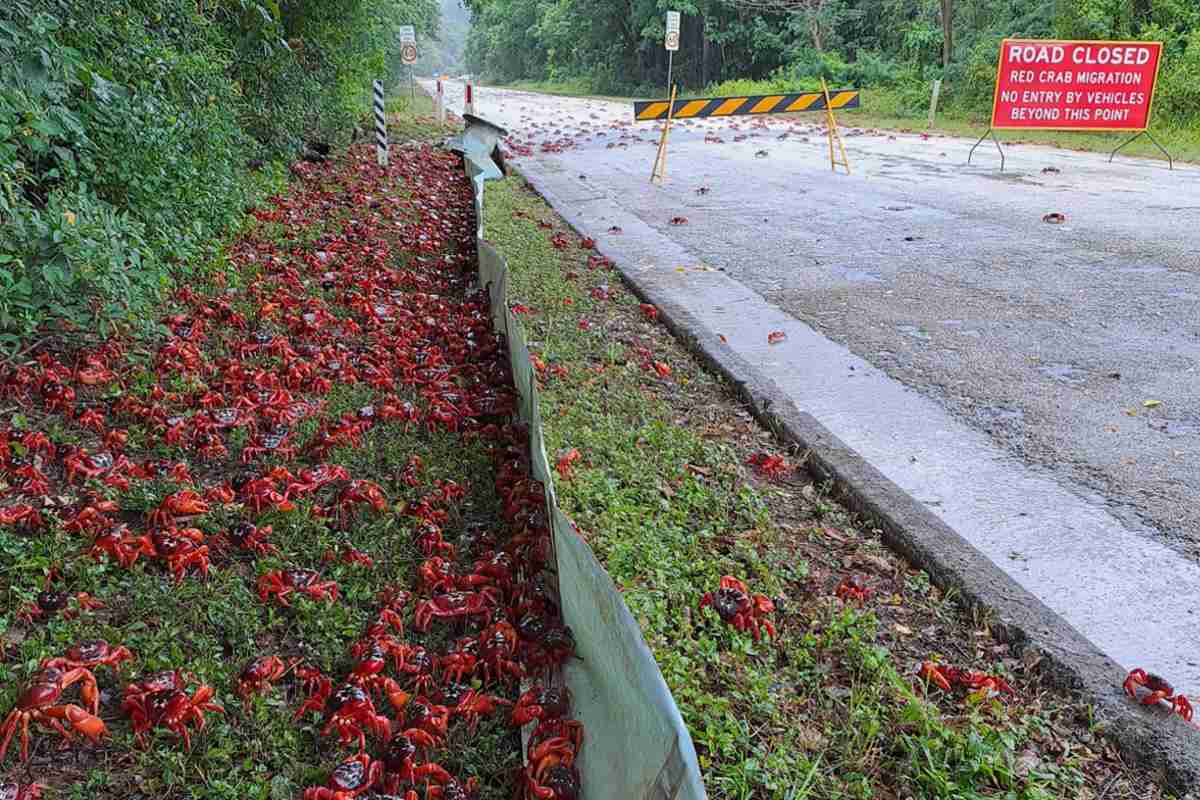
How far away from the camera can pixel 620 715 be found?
2.30 meters

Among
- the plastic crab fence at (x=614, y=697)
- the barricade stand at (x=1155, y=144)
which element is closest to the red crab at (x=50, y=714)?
the plastic crab fence at (x=614, y=697)

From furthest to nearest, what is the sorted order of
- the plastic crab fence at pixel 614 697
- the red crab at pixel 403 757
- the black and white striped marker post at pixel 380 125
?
1. the black and white striped marker post at pixel 380 125
2. the red crab at pixel 403 757
3. the plastic crab fence at pixel 614 697

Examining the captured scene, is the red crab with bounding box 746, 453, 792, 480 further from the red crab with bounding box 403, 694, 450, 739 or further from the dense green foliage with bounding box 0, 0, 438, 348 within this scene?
the dense green foliage with bounding box 0, 0, 438, 348

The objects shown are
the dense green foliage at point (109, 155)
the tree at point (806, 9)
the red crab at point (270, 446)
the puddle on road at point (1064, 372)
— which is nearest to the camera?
the red crab at point (270, 446)

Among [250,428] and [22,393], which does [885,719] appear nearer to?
[250,428]

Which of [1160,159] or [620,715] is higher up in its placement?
[1160,159]

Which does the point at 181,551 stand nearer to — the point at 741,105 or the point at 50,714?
the point at 50,714

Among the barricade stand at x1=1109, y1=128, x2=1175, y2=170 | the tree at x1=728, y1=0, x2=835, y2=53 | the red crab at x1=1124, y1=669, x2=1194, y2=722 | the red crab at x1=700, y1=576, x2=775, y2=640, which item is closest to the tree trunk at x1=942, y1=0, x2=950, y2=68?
the tree at x1=728, y1=0, x2=835, y2=53

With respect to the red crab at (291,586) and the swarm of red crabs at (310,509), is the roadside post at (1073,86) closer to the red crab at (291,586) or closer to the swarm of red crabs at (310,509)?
the swarm of red crabs at (310,509)

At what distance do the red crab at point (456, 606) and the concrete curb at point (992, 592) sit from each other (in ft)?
5.35

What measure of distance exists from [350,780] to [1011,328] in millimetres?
5384

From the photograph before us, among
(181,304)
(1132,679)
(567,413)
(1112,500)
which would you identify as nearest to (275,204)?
(181,304)

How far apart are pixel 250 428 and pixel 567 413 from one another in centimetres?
155

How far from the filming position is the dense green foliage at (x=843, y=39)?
20.5 metres
